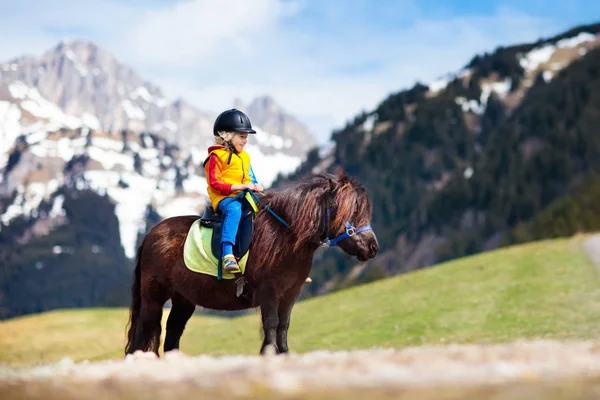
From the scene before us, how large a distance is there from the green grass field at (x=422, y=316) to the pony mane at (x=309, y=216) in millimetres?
12133

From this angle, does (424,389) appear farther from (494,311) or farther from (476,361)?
(494,311)

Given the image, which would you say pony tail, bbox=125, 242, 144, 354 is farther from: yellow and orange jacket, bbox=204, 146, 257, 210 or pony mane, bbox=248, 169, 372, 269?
pony mane, bbox=248, 169, 372, 269

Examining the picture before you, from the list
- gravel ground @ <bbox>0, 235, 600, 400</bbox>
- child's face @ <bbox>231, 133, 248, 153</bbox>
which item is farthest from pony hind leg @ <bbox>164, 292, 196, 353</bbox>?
gravel ground @ <bbox>0, 235, 600, 400</bbox>

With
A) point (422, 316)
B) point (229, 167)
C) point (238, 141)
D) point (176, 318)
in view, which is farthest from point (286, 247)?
point (422, 316)

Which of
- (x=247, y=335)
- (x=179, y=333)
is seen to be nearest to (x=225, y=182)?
(x=179, y=333)

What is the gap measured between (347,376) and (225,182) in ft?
21.7

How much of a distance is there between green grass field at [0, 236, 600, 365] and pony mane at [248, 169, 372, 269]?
39.8 ft

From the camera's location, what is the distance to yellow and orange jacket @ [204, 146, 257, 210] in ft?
37.4

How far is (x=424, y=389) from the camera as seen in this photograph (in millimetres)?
4668

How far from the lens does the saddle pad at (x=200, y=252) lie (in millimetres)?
11234

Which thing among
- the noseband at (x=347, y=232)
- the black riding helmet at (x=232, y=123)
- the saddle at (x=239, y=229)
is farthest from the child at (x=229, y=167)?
the noseband at (x=347, y=232)

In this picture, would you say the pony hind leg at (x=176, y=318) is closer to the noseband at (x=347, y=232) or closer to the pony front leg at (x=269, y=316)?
the pony front leg at (x=269, y=316)

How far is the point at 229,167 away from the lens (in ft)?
37.6

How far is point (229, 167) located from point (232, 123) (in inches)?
27.6
